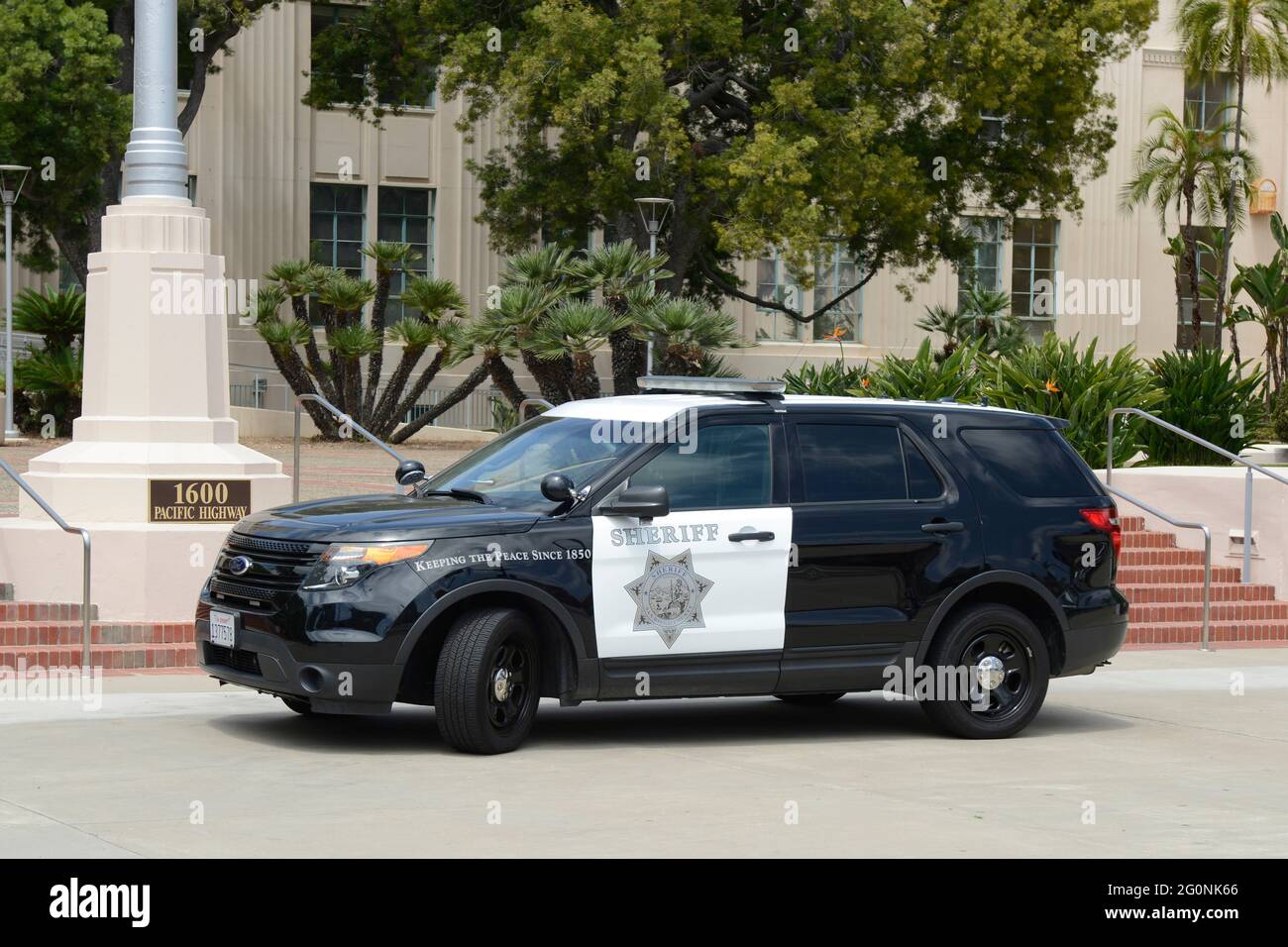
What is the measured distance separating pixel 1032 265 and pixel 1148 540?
32.4 meters

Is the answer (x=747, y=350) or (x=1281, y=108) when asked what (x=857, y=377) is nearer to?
(x=747, y=350)

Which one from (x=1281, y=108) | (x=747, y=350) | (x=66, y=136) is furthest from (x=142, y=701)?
(x=1281, y=108)

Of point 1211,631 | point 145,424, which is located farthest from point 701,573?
point 1211,631

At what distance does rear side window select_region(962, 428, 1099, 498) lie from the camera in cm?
1078

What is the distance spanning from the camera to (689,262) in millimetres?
39094

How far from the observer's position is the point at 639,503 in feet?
31.3

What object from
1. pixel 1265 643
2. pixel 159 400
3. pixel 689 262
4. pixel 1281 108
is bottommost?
pixel 1265 643

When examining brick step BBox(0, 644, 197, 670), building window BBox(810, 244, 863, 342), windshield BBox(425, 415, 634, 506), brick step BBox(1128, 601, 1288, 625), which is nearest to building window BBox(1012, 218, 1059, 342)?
building window BBox(810, 244, 863, 342)

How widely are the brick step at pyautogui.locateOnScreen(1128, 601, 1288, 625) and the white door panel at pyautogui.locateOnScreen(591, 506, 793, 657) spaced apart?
6.86m

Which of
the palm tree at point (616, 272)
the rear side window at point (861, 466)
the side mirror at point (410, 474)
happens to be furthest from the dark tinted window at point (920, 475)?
the palm tree at point (616, 272)

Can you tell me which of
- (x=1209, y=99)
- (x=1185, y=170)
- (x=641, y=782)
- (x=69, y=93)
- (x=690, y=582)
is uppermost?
(x=1209, y=99)

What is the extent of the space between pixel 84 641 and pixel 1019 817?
6274 mm

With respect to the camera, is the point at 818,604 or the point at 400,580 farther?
the point at 818,604

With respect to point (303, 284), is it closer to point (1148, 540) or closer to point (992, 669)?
point (1148, 540)
